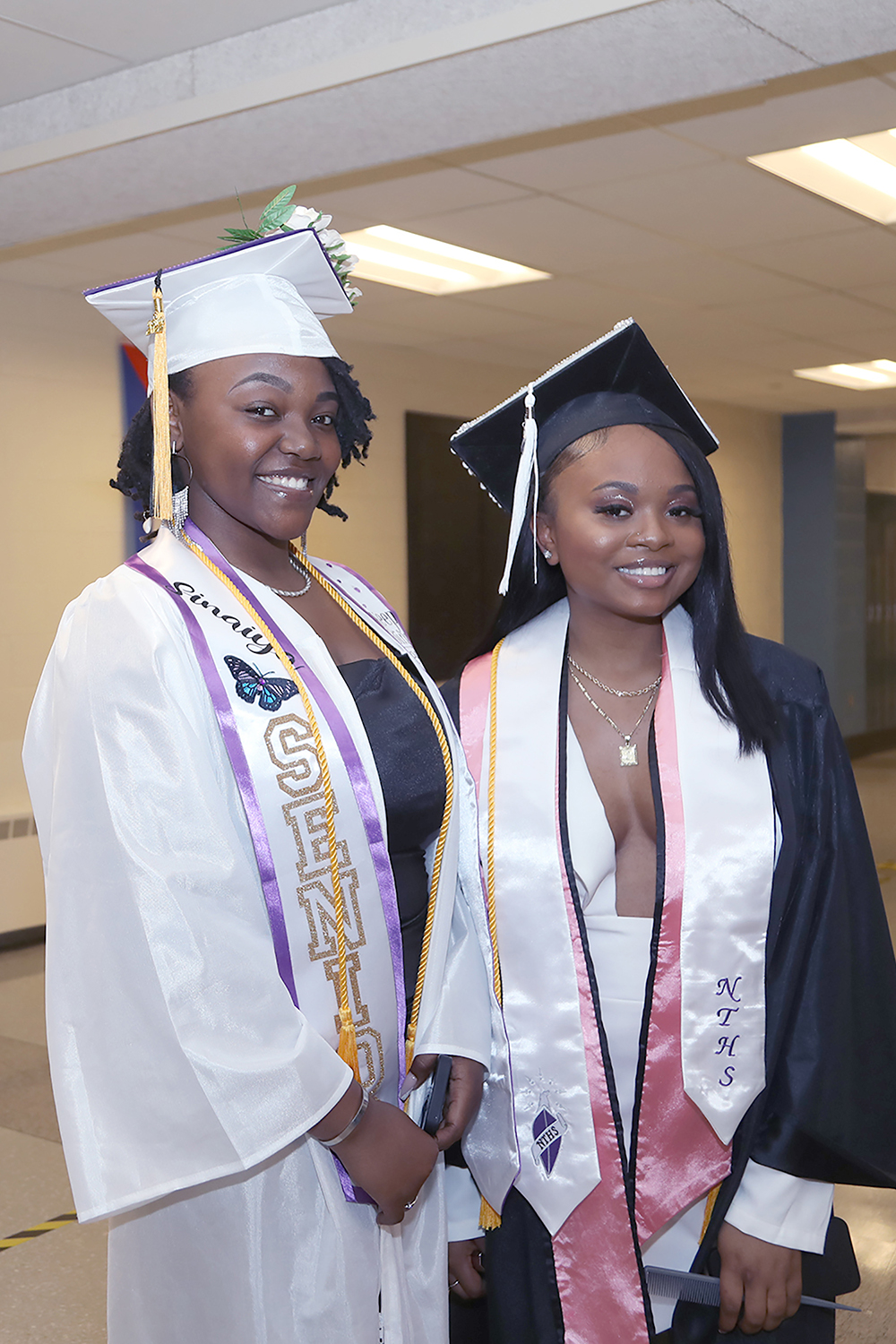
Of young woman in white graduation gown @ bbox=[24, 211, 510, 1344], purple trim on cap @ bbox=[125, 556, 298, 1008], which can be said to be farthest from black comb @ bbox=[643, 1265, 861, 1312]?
purple trim on cap @ bbox=[125, 556, 298, 1008]

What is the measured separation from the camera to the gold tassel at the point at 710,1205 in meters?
1.56

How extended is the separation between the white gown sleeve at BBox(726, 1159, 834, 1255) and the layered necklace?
53cm

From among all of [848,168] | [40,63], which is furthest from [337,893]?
[848,168]

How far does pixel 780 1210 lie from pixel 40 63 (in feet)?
10.8

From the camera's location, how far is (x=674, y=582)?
1.60 meters

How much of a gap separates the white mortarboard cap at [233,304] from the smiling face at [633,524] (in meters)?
0.39

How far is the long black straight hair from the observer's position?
1.59 meters

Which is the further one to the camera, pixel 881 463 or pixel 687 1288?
pixel 881 463

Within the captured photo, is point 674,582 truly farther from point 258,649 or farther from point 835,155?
point 835,155

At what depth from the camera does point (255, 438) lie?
4.60ft

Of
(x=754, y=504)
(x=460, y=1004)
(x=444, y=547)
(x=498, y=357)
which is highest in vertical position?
(x=498, y=357)

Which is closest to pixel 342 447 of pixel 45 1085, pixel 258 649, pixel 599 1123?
pixel 258 649

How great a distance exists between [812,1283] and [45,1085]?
8.71ft

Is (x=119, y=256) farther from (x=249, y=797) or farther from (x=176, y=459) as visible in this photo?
(x=249, y=797)
